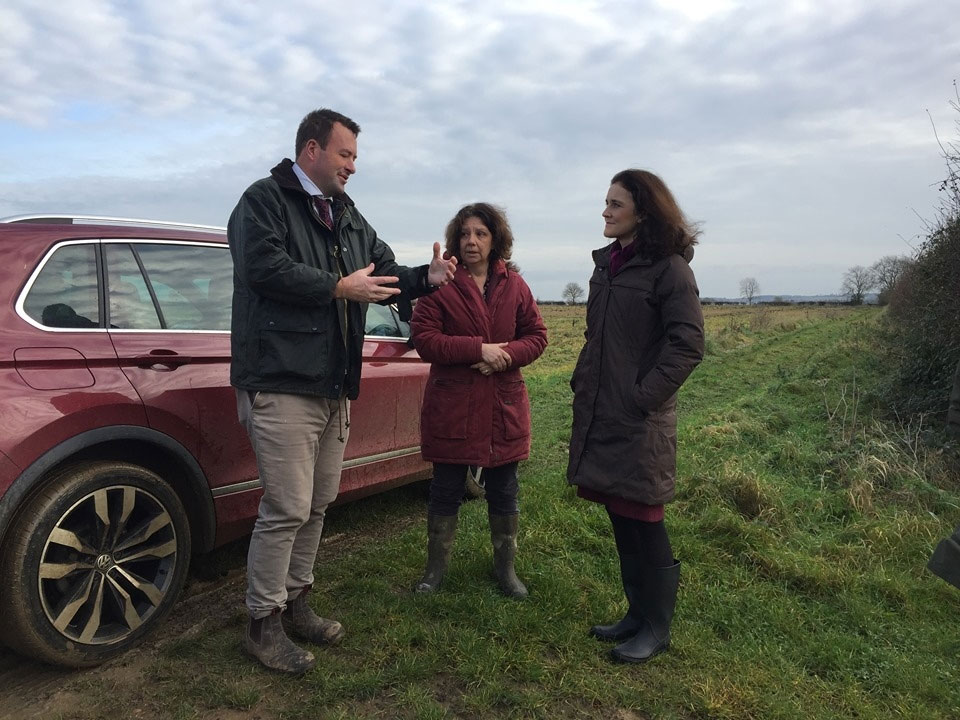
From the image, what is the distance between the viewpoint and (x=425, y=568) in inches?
149

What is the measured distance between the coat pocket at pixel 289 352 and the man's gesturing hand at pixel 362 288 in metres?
0.18

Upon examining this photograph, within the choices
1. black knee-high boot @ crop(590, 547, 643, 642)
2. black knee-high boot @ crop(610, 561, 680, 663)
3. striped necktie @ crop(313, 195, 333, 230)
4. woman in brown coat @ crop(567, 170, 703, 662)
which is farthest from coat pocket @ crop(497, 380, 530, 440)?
striped necktie @ crop(313, 195, 333, 230)

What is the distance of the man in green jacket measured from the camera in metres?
2.64

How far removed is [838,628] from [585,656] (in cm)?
142

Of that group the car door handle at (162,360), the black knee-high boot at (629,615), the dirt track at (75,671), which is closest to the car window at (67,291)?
the car door handle at (162,360)

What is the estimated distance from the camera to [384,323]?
4.57 m

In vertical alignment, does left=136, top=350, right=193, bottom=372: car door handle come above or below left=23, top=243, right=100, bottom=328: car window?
below

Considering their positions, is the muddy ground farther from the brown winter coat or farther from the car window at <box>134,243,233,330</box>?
the brown winter coat

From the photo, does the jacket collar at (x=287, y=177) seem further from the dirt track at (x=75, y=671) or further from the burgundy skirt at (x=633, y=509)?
the dirt track at (x=75, y=671)

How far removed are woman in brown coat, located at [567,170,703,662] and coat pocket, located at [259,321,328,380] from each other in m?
1.17

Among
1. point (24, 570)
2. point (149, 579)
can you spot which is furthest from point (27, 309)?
point (149, 579)

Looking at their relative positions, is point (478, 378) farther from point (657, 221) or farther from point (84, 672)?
point (84, 672)

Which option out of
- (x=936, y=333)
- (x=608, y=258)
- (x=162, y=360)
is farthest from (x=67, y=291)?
(x=936, y=333)

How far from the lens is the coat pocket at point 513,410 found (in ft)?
11.1
